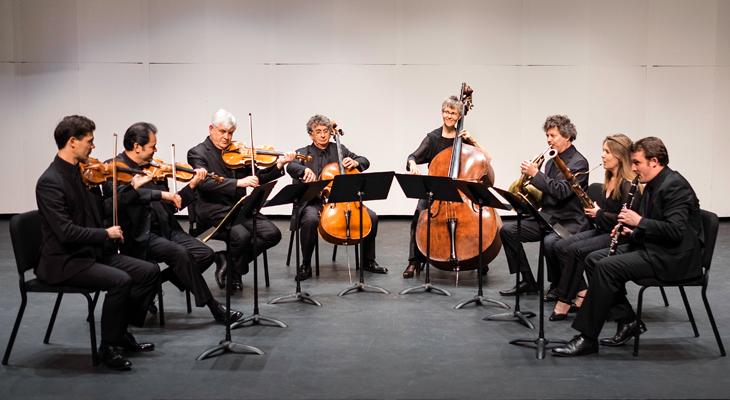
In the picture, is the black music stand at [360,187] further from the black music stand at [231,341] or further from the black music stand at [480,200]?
the black music stand at [231,341]

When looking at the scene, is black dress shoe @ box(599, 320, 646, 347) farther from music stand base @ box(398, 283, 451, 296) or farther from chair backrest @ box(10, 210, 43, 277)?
chair backrest @ box(10, 210, 43, 277)

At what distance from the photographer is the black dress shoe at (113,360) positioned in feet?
12.2

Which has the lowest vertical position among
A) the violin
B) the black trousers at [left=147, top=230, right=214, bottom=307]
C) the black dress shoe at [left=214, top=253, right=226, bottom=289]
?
the black dress shoe at [left=214, top=253, right=226, bottom=289]

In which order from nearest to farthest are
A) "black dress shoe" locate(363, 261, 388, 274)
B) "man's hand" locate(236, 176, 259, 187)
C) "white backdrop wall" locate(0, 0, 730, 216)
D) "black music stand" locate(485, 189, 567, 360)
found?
1. "black music stand" locate(485, 189, 567, 360)
2. "man's hand" locate(236, 176, 259, 187)
3. "black dress shoe" locate(363, 261, 388, 274)
4. "white backdrop wall" locate(0, 0, 730, 216)

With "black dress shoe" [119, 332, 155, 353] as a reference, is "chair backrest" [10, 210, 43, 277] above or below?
above

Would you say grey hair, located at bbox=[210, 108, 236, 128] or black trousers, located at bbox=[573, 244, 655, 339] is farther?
grey hair, located at bbox=[210, 108, 236, 128]

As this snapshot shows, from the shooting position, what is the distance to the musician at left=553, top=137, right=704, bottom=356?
390cm

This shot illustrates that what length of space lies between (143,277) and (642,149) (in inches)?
106

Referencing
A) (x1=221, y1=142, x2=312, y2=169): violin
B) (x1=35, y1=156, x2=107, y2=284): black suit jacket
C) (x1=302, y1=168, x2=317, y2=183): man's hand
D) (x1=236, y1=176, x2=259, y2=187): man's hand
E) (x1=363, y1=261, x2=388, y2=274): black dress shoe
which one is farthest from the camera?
(x1=363, y1=261, x2=388, y2=274): black dress shoe

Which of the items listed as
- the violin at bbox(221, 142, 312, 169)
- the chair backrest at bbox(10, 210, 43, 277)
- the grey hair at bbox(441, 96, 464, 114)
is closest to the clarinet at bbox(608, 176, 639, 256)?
the grey hair at bbox(441, 96, 464, 114)

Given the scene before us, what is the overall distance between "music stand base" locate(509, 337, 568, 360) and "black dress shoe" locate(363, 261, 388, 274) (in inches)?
76.3

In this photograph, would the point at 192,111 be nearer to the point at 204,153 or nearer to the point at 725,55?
the point at 204,153

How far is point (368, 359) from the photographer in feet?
12.8

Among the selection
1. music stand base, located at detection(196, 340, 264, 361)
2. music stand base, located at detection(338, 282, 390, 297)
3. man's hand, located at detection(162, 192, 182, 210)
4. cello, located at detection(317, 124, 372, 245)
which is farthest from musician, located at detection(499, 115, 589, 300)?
man's hand, located at detection(162, 192, 182, 210)
